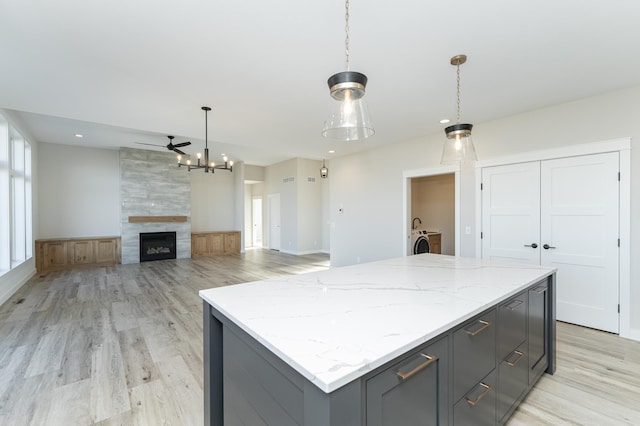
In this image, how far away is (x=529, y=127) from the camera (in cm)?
381

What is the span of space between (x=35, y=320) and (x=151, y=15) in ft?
13.0

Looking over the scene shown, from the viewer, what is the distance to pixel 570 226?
3.51 meters

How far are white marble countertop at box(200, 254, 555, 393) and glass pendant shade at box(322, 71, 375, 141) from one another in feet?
3.28

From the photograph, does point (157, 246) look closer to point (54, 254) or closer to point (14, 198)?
point (54, 254)

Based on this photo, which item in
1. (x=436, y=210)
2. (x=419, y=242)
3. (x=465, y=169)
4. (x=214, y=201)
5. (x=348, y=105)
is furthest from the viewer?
(x=214, y=201)

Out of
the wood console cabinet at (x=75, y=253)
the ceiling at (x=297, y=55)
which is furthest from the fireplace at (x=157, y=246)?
the ceiling at (x=297, y=55)

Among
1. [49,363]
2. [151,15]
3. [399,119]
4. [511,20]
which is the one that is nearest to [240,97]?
[151,15]

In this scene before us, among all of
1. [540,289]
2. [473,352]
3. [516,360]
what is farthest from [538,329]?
[473,352]

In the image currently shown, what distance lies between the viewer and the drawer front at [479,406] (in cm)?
136

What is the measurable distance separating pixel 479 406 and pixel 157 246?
8615 mm

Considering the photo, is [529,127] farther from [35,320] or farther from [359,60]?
[35,320]

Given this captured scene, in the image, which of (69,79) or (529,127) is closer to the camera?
(69,79)

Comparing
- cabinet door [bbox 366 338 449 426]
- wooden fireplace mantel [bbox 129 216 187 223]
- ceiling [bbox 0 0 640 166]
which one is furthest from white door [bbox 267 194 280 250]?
cabinet door [bbox 366 338 449 426]

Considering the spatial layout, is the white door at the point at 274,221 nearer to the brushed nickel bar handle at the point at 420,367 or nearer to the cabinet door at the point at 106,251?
the cabinet door at the point at 106,251
